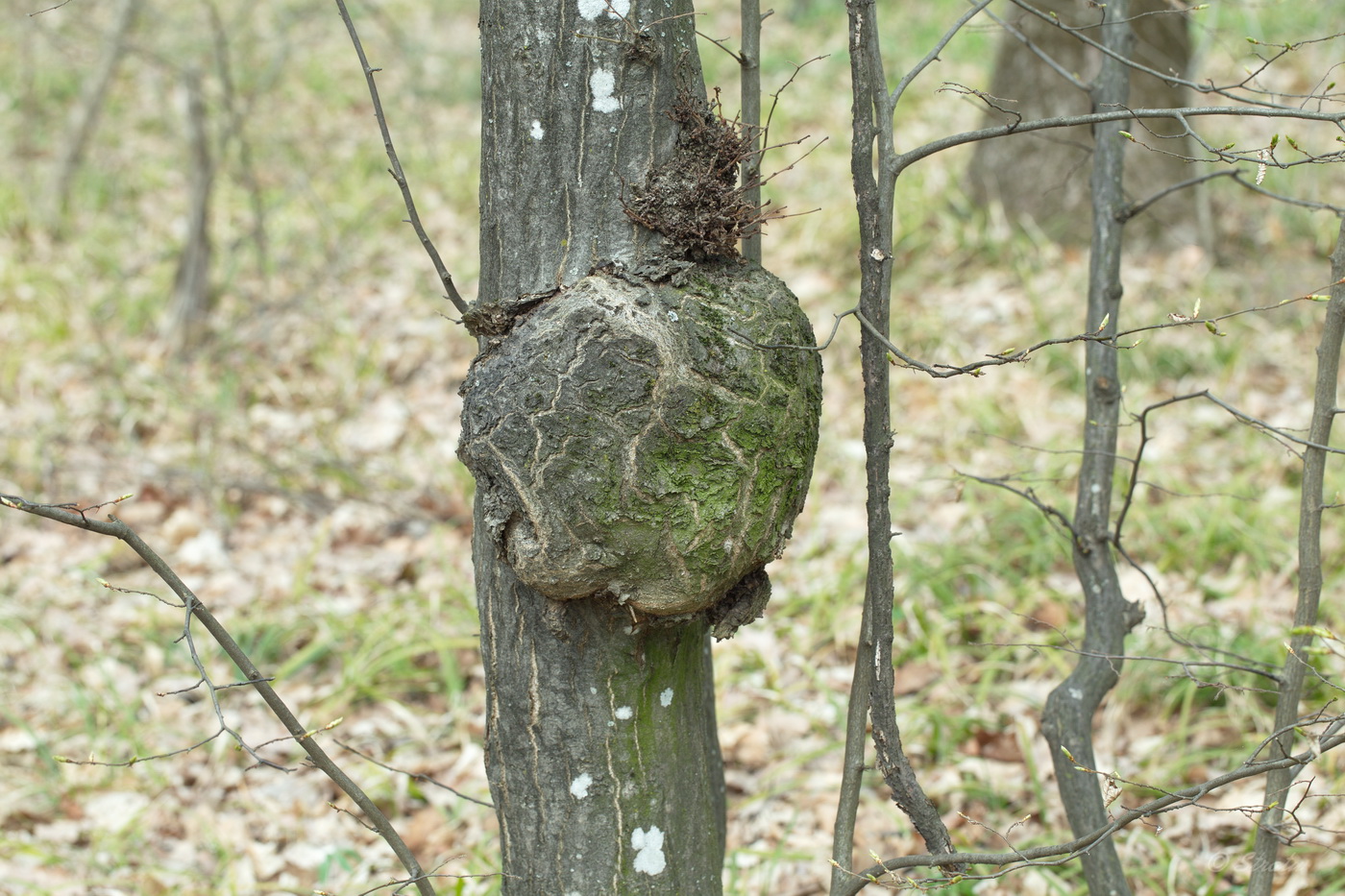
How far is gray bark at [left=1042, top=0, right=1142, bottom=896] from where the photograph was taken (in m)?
1.76

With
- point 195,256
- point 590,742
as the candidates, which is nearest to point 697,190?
point 590,742

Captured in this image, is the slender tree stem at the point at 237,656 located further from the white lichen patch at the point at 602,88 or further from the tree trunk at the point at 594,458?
the white lichen patch at the point at 602,88

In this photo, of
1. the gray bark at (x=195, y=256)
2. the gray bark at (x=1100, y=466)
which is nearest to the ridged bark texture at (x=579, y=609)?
the gray bark at (x=1100, y=466)

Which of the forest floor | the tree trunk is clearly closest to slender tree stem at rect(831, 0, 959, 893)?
the tree trunk

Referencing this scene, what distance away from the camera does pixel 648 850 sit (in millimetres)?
1499

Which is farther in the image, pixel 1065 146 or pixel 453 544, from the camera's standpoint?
pixel 1065 146

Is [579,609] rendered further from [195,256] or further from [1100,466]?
[195,256]

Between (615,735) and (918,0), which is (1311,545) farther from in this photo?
(918,0)

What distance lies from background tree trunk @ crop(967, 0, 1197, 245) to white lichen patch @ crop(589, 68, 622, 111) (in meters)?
3.52

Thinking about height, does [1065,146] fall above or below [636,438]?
above

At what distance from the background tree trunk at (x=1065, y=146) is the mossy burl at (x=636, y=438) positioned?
3.61 meters

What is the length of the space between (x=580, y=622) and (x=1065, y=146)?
12.9ft

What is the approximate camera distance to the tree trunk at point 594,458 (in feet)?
4.21

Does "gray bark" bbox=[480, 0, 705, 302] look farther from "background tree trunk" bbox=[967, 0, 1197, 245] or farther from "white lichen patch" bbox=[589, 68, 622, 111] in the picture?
"background tree trunk" bbox=[967, 0, 1197, 245]
